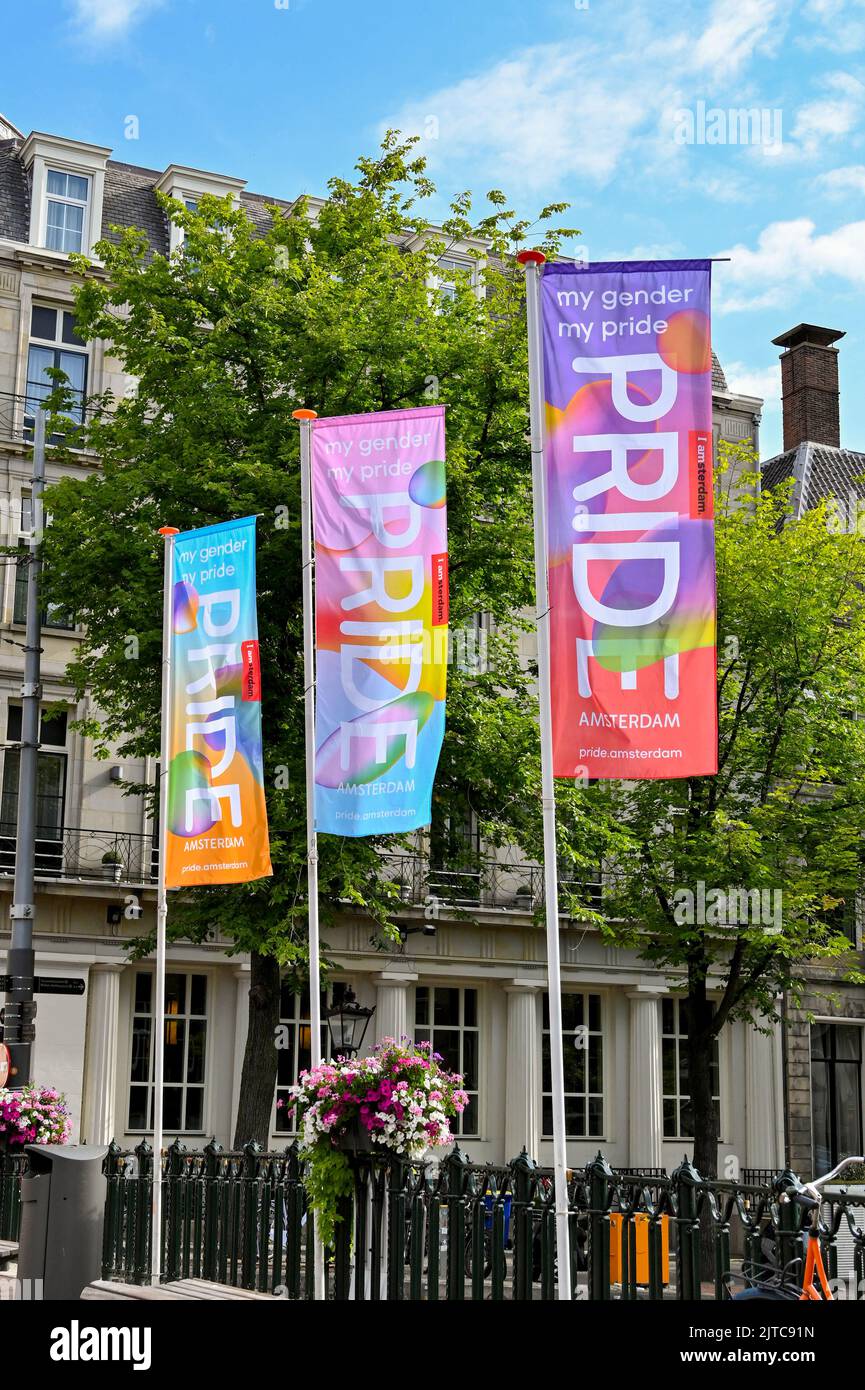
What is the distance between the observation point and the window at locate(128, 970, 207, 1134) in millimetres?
30953

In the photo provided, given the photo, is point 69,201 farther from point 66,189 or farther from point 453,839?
point 453,839

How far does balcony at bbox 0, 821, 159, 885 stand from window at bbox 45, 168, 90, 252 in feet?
38.8

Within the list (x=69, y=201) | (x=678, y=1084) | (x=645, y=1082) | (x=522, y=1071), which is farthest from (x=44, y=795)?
(x=678, y=1084)

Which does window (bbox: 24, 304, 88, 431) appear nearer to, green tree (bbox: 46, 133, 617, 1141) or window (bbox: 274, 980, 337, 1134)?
green tree (bbox: 46, 133, 617, 1141)

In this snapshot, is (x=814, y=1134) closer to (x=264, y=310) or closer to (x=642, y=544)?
(x=264, y=310)

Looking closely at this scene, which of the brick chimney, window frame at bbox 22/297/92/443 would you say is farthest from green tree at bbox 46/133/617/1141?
the brick chimney

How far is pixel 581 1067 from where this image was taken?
35.2 metres

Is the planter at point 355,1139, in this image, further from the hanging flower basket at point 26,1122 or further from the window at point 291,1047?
the window at point 291,1047

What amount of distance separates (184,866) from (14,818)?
1614cm

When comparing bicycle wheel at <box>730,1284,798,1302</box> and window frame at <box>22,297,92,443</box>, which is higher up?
window frame at <box>22,297,92,443</box>

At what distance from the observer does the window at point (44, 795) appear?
30.1 meters

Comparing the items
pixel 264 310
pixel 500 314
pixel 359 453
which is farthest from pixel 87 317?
pixel 359 453

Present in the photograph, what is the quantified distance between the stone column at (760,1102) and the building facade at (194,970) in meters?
0.04

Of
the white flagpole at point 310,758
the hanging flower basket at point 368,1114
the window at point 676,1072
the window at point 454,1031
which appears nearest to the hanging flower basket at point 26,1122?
the white flagpole at point 310,758
